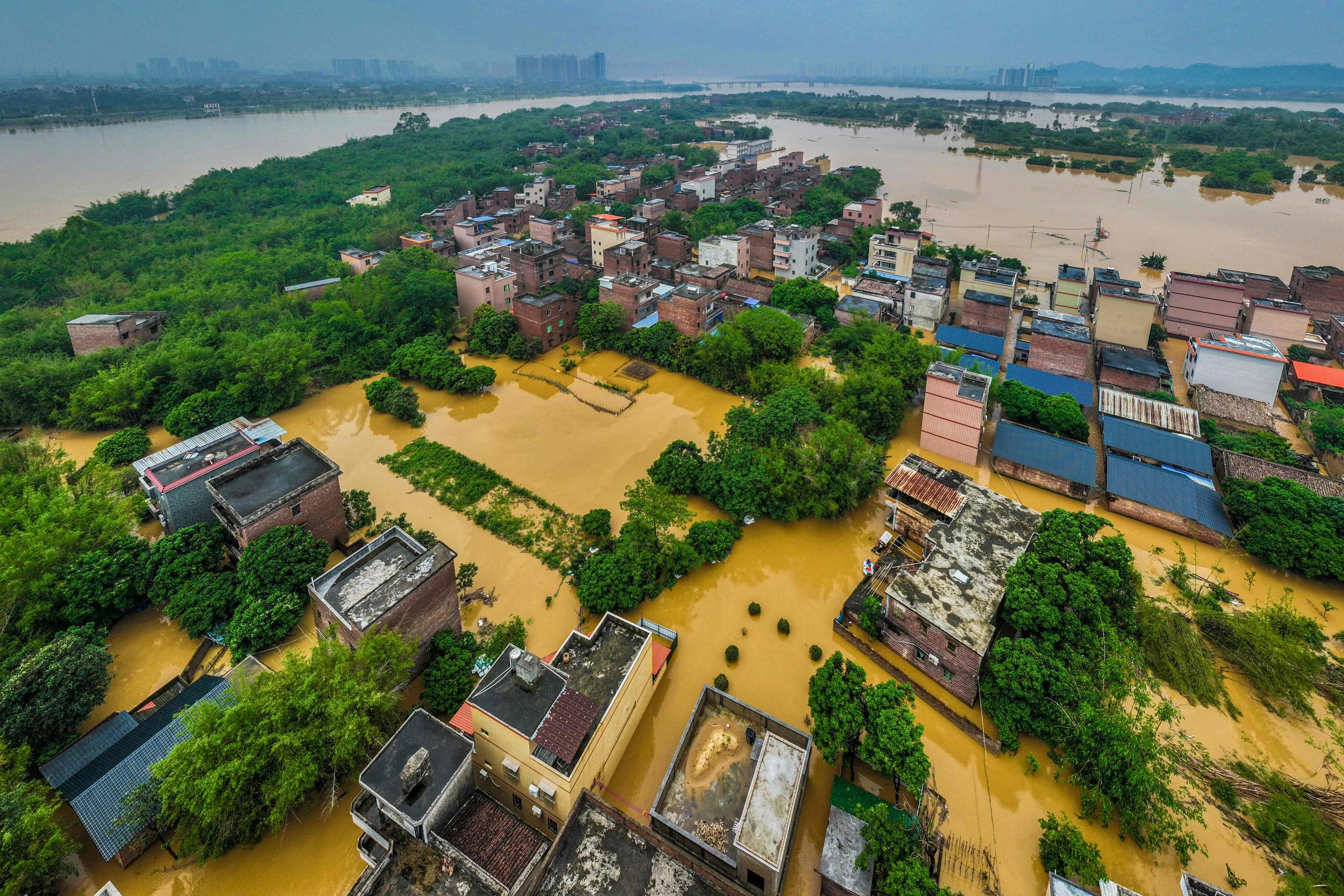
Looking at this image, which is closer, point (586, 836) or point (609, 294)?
point (586, 836)

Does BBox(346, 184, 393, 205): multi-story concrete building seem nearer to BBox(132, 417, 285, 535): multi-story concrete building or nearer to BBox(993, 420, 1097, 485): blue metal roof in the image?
BBox(132, 417, 285, 535): multi-story concrete building

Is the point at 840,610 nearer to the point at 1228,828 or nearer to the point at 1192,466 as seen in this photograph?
the point at 1228,828

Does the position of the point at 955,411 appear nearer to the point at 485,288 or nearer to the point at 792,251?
the point at 792,251

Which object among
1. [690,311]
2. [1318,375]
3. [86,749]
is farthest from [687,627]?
[1318,375]

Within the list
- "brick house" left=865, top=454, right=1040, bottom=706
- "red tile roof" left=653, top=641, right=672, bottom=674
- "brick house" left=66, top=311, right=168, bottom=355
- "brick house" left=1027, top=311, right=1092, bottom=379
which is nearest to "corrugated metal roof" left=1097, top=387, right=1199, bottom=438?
"brick house" left=1027, top=311, right=1092, bottom=379

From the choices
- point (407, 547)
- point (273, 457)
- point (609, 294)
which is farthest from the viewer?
point (609, 294)

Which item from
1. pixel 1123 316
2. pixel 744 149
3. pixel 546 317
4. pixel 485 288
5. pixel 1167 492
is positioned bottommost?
pixel 1167 492

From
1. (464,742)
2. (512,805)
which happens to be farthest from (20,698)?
(512,805)
